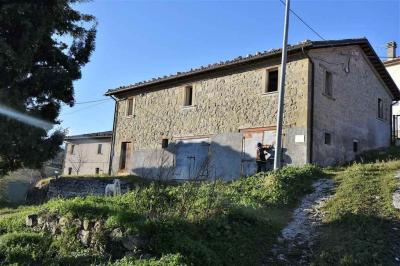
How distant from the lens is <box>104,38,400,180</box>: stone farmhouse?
17.0 metres

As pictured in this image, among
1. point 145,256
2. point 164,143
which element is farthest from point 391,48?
point 145,256

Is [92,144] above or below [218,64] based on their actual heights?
below

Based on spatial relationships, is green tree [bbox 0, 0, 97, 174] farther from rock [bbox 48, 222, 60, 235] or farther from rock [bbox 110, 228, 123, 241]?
rock [bbox 110, 228, 123, 241]

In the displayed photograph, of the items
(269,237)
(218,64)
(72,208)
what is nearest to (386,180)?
(269,237)

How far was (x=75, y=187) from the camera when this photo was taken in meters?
21.3

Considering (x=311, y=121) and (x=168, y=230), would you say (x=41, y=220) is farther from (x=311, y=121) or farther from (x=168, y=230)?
(x=311, y=121)

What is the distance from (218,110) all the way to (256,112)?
7.38 feet

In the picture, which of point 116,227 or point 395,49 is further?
point 395,49

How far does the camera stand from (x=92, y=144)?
3841 centimetres

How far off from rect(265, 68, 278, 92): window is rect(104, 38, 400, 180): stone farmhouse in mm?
42

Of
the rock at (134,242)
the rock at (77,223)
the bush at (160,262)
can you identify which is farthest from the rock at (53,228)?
the bush at (160,262)

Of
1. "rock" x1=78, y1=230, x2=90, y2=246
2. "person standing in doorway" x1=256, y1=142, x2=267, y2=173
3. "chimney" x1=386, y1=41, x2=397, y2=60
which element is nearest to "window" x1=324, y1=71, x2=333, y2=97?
"person standing in doorway" x1=256, y1=142, x2=267, y2=173

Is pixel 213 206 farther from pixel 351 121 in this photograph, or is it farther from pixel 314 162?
pixel 351 121

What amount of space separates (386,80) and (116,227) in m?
20.7
